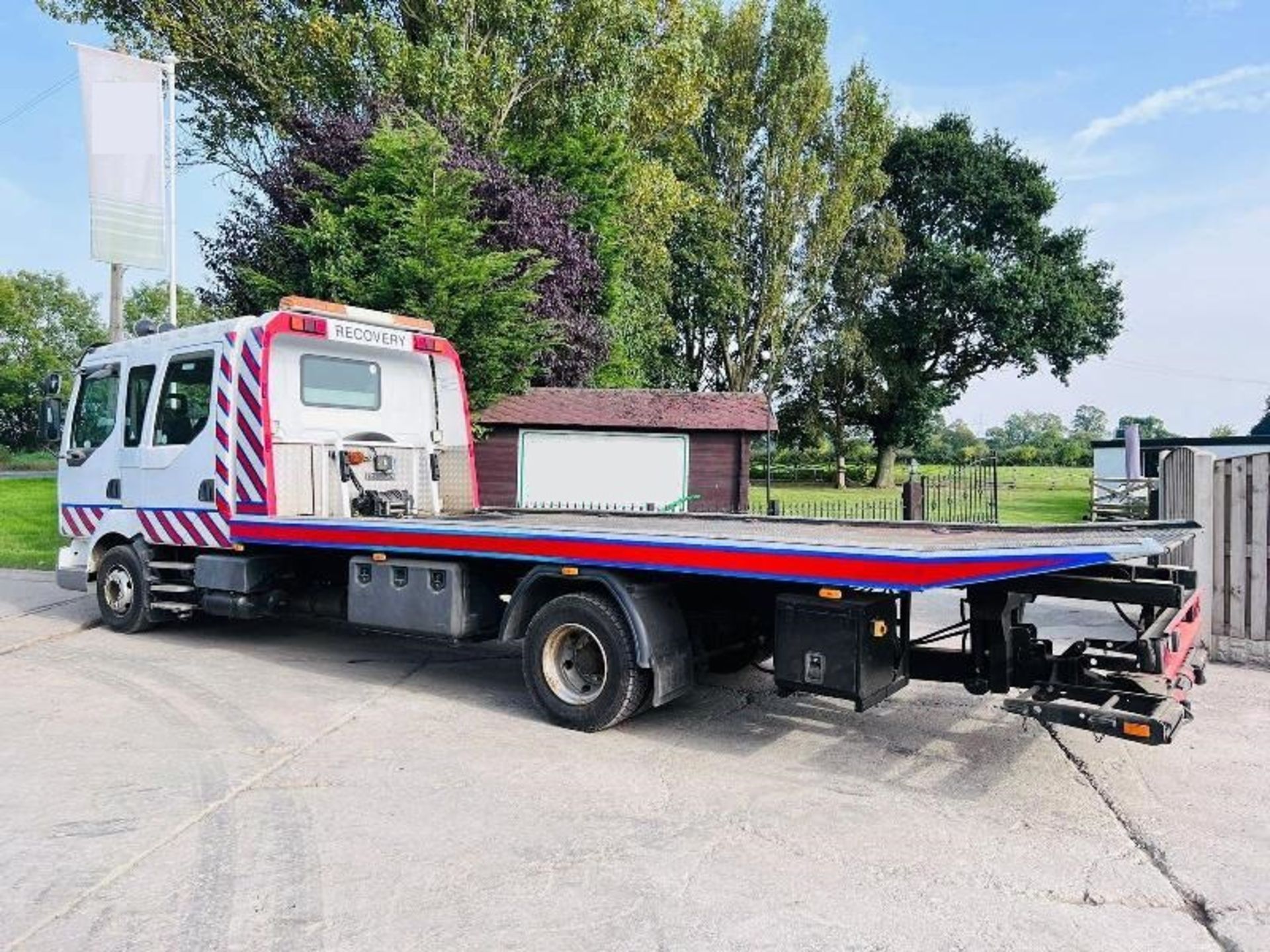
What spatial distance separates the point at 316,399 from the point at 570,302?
12626 mm

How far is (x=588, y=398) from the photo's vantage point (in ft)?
62.2

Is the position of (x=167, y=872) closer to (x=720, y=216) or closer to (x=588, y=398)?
(x=588, y=398)

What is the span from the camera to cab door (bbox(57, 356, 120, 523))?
9.33 m

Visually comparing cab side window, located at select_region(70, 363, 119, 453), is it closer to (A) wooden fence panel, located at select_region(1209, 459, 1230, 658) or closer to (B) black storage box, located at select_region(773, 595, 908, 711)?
(B) black storage box, located at select_region(773, 595, 908, 711)

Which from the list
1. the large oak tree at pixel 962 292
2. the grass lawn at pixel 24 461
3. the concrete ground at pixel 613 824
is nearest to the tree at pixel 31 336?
the grass lawn at pixel 24 461

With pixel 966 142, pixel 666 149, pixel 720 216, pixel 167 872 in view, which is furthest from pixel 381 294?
pixel 966 142

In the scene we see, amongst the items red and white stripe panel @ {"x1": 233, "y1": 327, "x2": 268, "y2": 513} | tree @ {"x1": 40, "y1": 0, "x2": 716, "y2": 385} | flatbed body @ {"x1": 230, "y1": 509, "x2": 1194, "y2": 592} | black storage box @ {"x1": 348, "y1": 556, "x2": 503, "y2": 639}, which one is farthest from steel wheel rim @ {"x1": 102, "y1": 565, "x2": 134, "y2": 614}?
tree @ {"x1": 40, "y1": 0, "x2": 716, "y2": 385}

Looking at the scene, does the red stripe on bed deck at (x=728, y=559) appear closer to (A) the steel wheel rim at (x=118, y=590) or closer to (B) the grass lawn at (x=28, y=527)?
(A) the steel wheel rim at (x=118, y=590)

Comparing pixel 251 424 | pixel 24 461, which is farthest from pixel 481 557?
pixel 24 461

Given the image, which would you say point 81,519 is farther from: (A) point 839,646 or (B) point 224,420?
(A) point 839,646

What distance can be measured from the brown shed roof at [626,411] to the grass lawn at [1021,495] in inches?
184

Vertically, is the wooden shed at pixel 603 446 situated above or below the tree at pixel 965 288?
below

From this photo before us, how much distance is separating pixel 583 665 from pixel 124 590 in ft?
18.2

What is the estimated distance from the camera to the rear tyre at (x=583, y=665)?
5789 millimetres
